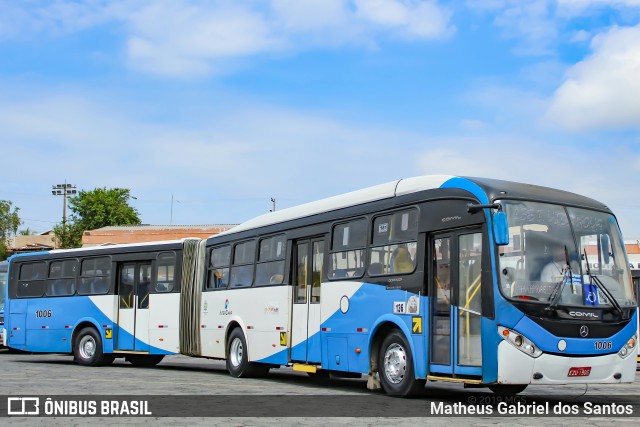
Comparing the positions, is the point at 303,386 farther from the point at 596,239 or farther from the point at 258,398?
the point at 596,239

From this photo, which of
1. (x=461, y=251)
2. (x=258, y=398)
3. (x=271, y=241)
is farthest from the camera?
(x=271, y=241)

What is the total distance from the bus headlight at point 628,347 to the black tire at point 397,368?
2.79 metres

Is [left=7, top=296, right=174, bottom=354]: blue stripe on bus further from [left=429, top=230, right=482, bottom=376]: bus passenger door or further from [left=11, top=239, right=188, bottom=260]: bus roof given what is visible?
[left=429, top=230, right=482, bottom=376]: bus passenger door

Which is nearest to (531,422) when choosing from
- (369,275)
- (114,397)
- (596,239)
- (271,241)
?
(596,239)

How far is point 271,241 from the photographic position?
17281mm

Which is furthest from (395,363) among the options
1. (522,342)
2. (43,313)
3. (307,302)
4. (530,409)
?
(43,313)

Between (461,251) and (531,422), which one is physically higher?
(461,251)

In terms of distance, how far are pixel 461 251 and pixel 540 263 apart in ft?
3.86

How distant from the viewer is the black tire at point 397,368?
12.4 m

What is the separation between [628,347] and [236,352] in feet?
29.8

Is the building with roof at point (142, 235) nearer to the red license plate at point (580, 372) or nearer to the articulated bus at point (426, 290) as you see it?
the articulated bus at point (426, 290)

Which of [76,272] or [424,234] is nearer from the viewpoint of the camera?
[424,234]

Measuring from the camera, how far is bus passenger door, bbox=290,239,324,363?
605 inches

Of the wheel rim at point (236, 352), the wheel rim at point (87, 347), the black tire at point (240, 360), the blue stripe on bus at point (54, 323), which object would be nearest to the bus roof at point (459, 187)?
the black tire at point (240, 360)
